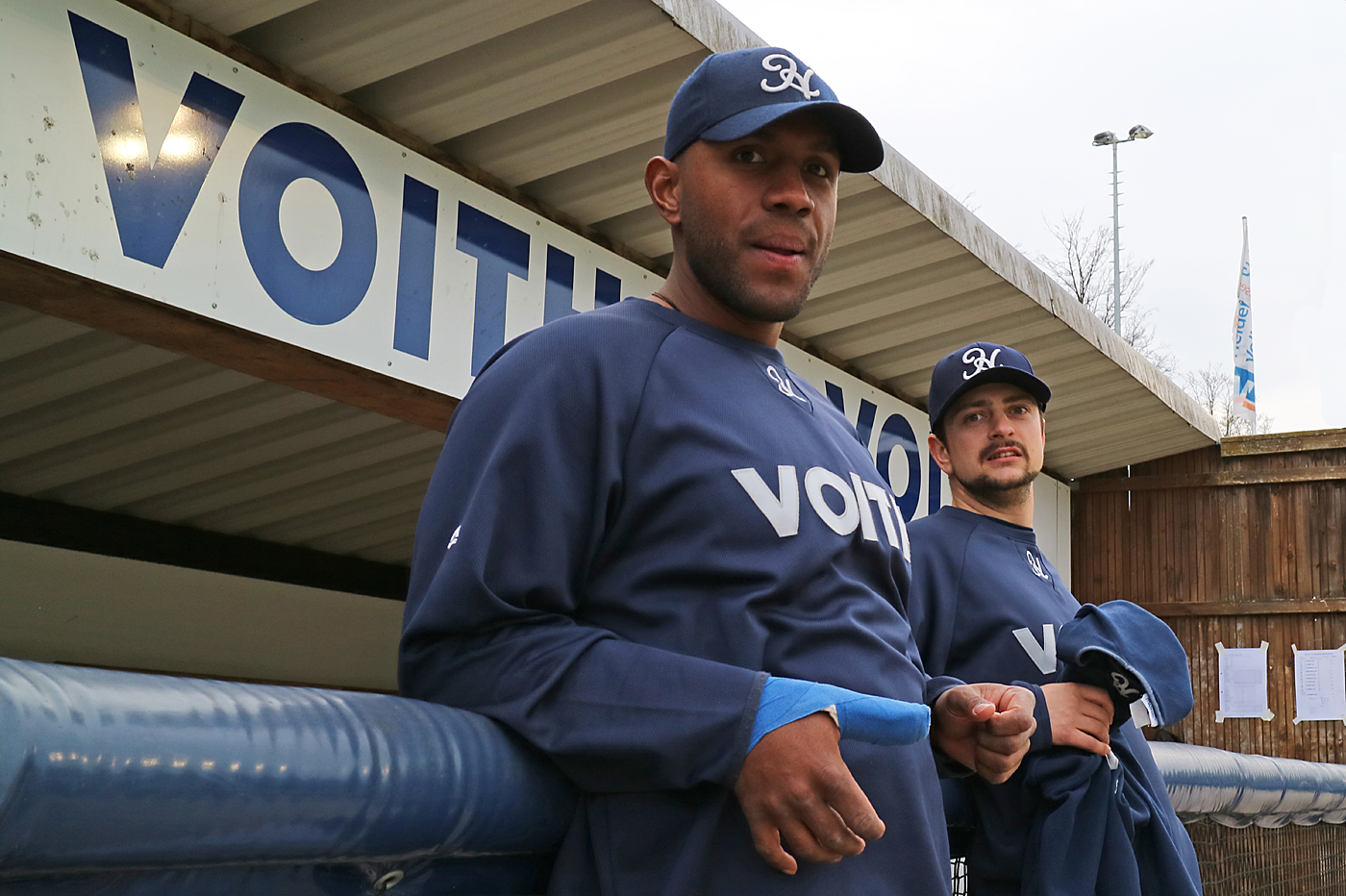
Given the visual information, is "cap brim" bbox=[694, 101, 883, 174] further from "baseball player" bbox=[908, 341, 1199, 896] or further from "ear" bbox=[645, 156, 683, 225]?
"baseball player" bbox=[908, 341, 1199, 896]

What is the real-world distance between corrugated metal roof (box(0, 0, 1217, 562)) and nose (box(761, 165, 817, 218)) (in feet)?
9.17

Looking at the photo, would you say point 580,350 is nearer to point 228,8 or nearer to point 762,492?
point 762,492

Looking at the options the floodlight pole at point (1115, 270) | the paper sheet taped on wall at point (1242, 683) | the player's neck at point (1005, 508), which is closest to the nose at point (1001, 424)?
the player's neck at point (1005, 508)

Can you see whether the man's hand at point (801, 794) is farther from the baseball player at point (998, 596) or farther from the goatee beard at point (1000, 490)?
the goatee beard at point (1000, 490)

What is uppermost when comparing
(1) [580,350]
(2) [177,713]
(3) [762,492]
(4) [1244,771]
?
(1) [580,350]

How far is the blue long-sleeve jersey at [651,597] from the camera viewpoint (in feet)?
4.03

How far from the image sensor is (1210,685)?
32.3 ft

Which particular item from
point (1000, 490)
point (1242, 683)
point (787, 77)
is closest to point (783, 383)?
point (787, 77)

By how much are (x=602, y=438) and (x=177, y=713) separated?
54 cm

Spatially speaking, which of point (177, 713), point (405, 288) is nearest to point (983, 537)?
point (177, 713)

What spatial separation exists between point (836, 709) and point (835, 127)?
773 mm

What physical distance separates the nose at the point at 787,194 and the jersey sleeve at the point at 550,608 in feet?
1.07

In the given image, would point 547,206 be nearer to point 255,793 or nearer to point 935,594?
point 935,594

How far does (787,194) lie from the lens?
156cm
